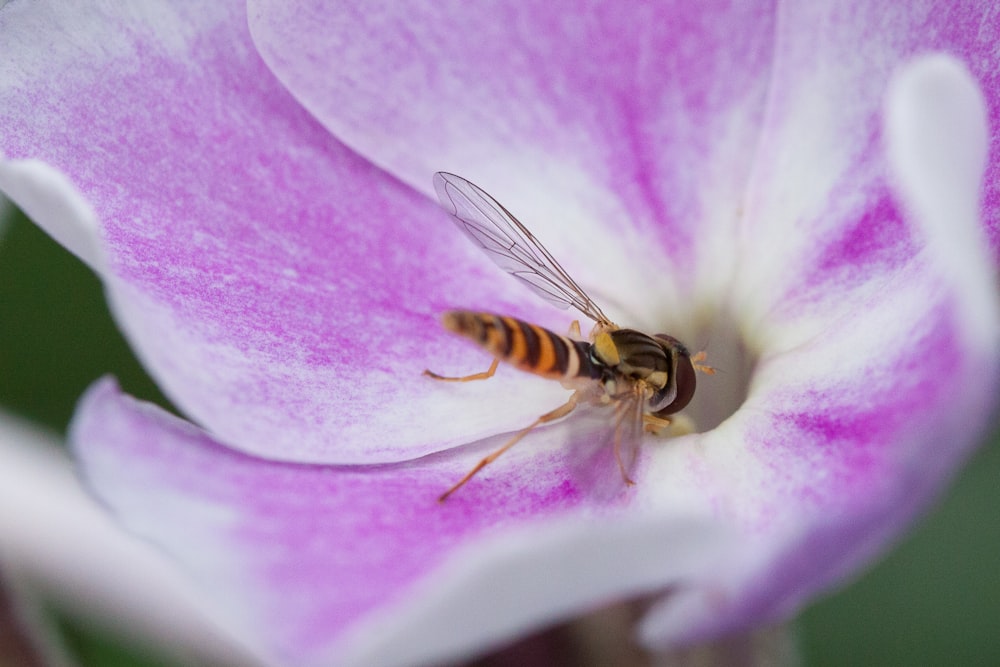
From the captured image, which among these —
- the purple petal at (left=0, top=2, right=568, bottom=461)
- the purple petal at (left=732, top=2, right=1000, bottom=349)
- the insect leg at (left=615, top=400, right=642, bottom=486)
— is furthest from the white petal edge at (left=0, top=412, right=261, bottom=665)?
the purple petal at (left=732, top=2, right=1000, bottom=349)

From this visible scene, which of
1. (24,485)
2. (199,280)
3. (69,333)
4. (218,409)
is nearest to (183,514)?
→ (218,409)

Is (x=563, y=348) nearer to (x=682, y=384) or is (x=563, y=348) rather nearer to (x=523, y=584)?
(x=682, y=384)

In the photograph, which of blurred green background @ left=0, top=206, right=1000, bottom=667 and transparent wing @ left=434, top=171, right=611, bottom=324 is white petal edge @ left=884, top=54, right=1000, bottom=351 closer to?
transparent wing @ left=434, top=171, right=611, bottom=324

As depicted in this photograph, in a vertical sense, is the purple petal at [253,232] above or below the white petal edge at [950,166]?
above

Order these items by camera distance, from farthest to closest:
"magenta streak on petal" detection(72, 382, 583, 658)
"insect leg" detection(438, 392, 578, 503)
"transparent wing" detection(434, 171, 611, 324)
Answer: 1. "transparent wing" detection(434, 171, 611, 324)
2. "insect leg" detection(438, 392, 578, 503)
3. "magenta streak on petal" detection(72, 382, 583, 658)

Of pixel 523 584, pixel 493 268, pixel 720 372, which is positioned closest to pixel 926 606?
pixel 720 372

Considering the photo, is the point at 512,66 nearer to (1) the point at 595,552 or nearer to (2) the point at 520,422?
(2) the point at 520,422

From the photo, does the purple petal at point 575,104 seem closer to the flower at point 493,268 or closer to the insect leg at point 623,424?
the flower at point 493,268

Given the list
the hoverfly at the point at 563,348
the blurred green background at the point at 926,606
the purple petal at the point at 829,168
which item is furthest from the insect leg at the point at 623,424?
the blurred green background at the point at 926,606
